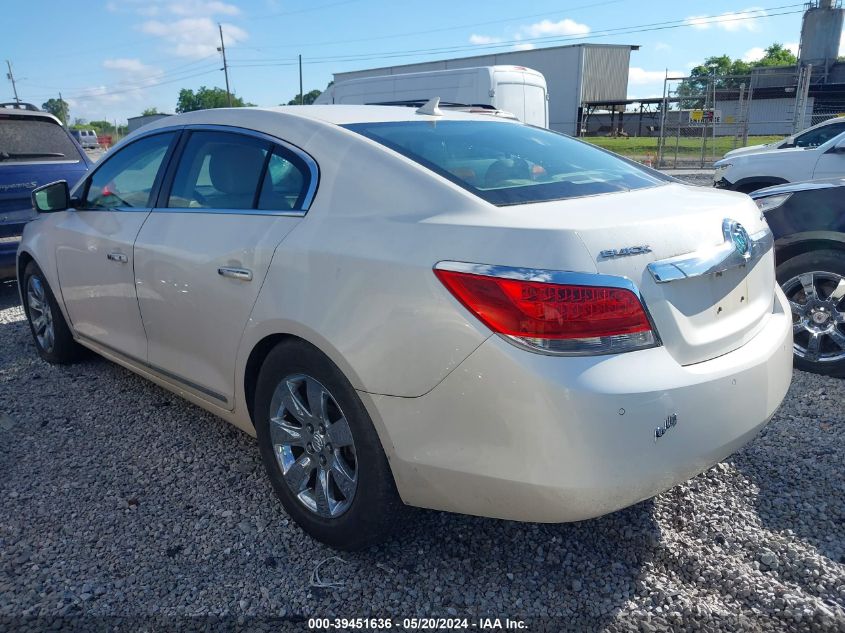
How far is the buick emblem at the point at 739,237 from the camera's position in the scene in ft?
7.80

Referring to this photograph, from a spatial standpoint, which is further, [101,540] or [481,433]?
[101,540]

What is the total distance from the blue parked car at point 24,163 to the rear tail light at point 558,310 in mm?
5809

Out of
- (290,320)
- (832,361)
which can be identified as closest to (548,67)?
(832,361)

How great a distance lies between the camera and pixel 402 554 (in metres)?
2.64

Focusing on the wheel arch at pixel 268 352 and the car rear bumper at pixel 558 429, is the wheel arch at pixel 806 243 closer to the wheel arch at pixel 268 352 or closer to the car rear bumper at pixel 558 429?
the car rear bumper at pixel 558 429

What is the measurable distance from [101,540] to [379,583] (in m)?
1.17

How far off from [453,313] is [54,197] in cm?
311

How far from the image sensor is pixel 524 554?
2.64 meters

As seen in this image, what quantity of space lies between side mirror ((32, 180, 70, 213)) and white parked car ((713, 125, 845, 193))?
788 centimetres

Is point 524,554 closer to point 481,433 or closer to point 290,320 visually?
point 481,433

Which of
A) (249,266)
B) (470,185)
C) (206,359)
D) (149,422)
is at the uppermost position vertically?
(470,185)

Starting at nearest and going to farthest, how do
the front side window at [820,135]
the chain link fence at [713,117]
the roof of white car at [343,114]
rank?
the roof of white car at [343,114], the front side window at [820,135], the chain link fence at [713,117]

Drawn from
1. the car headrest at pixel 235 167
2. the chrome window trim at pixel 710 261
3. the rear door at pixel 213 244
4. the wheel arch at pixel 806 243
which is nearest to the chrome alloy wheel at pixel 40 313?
the rear door at pixel 213 244

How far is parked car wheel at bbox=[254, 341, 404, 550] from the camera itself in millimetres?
2336
